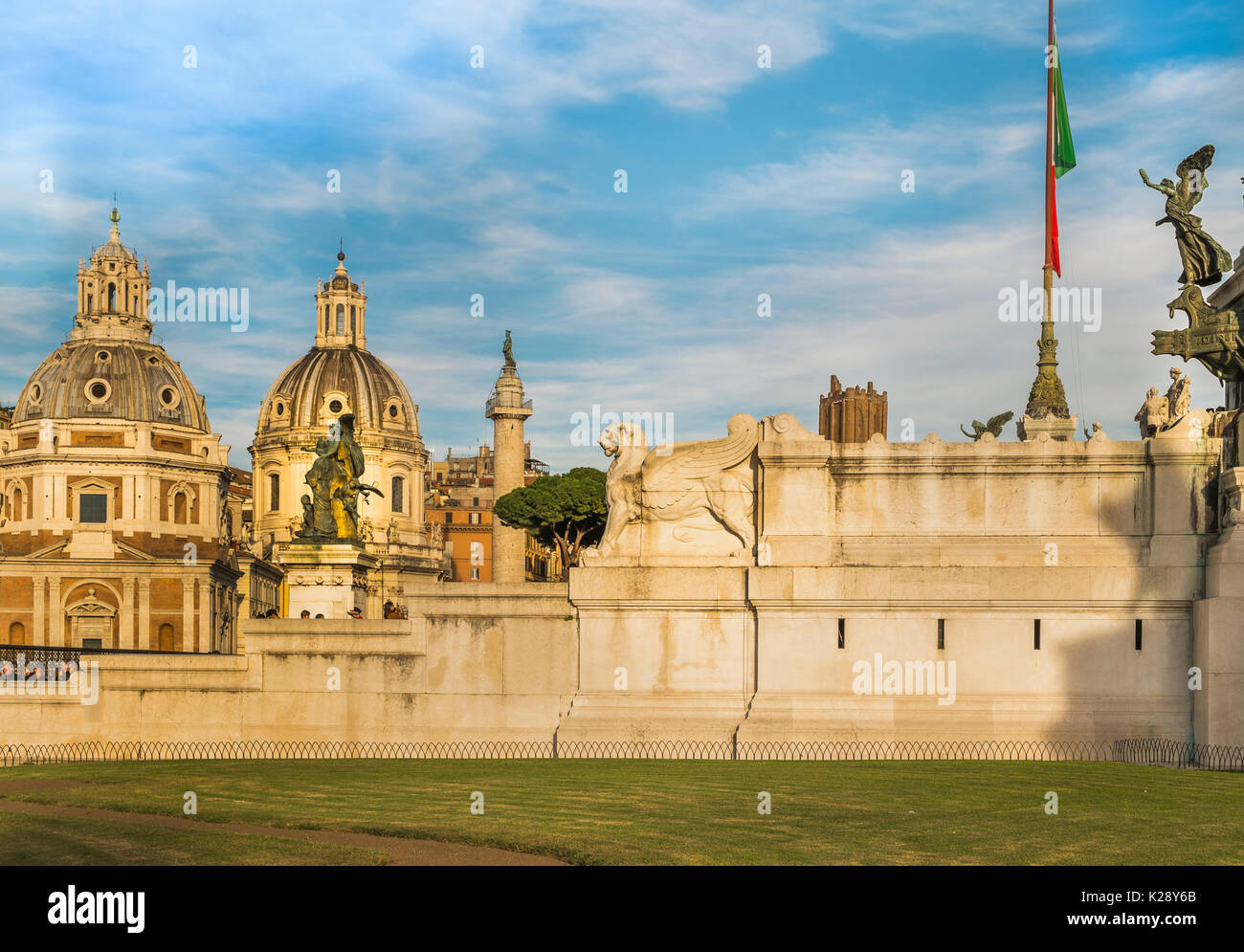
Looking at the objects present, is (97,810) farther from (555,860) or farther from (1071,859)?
(1071,859)

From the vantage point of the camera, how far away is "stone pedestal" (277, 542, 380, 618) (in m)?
36.8

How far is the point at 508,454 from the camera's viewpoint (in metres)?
135

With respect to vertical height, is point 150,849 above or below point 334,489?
below

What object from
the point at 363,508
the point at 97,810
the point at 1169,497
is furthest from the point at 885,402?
the point at 97,810

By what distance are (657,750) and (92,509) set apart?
103300mm

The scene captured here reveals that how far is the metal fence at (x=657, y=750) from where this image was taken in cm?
3172

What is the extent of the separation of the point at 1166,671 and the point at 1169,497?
12.1 feet

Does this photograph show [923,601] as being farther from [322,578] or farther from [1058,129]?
[1058,129]

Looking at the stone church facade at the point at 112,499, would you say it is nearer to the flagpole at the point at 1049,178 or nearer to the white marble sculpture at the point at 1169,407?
the flagpole at the point at 1049,178

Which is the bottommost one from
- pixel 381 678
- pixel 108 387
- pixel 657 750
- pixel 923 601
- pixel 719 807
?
pixel 657 750

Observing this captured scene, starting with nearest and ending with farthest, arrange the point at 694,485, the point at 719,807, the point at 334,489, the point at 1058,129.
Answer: the point at 719,807 → the point at 694,485 → the point at 334,489 → the point at 1058,129

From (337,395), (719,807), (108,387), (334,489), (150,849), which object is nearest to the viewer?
(150,849)

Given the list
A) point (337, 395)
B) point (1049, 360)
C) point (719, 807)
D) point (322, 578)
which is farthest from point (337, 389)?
point (719, 807)

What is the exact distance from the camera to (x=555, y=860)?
1739 centimetres
